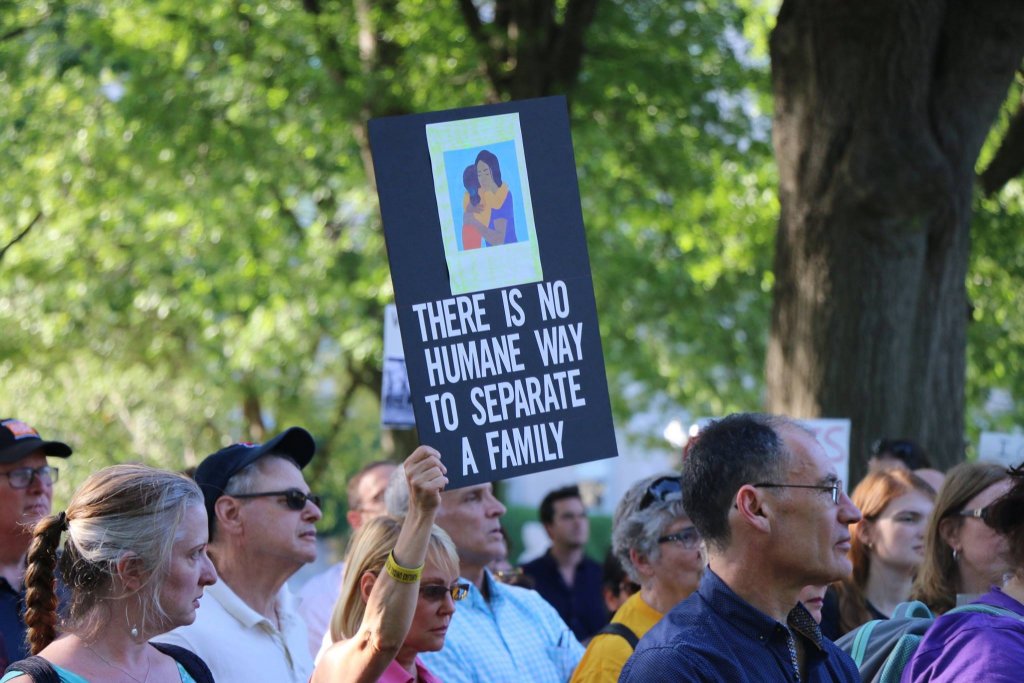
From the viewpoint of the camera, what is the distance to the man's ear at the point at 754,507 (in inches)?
135

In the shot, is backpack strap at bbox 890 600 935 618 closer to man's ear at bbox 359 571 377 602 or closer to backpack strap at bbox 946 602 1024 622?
backpack strap at bbox 946 602 1024 622

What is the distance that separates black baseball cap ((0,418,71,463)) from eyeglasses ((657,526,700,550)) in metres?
2.22

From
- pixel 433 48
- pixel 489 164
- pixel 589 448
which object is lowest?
pixel 589 448

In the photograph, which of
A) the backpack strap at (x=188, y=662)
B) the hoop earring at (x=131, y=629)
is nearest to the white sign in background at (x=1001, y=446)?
the backpack strap at (x=188, y=662)

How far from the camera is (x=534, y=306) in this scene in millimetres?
4133

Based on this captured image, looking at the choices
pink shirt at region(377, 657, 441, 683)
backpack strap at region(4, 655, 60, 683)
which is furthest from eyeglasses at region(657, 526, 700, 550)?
backpack strap at region(4, 655, 60, 683)

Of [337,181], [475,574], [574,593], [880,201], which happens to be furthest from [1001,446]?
[337,181]

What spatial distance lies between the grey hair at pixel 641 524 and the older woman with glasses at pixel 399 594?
109 centimetres

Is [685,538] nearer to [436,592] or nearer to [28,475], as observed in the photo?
[436,592]

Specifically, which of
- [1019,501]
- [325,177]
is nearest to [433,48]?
[325,177]

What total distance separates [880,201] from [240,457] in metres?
4.89

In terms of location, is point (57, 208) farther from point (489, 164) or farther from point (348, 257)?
point (489, 164)

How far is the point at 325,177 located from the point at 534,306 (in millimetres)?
10912

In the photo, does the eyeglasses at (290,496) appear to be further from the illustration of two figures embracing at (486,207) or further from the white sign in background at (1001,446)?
the white sign in background at (1001,446)
